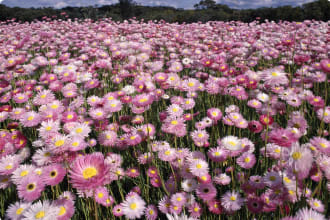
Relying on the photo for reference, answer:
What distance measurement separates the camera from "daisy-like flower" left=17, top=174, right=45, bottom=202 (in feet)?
3.62

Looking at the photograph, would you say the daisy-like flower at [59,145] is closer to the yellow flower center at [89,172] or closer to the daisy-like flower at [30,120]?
the yellow flower center at [89,172]

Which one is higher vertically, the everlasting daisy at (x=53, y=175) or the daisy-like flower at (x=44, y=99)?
the daisy-like flower at (x=44, y=99)

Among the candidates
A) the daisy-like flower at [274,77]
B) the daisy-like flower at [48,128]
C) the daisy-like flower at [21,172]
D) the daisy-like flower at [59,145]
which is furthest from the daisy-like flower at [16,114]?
the daisy-like flower at [274,77]

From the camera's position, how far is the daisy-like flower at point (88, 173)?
29.9 inches

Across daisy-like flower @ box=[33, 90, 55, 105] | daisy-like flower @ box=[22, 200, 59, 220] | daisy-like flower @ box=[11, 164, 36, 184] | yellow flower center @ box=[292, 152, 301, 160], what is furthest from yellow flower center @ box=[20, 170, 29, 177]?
yellow flower center @ box=[292, 152, 301, 160]

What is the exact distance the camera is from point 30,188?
1121 millimetres

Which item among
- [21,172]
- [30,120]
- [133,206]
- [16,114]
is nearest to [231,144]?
[133,206]

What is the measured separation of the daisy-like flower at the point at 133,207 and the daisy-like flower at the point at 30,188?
45 cm

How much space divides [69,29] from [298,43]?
6.42m

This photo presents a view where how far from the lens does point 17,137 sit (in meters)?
1.40

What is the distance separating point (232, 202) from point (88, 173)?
2.44 ft

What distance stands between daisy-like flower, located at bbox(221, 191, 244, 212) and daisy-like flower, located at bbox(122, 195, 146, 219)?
1.49ft

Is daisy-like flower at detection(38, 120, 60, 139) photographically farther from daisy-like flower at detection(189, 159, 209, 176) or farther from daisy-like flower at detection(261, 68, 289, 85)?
daisy-like flower at detection(261, 68, 289, 85)

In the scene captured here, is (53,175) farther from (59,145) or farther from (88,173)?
(88,173)
